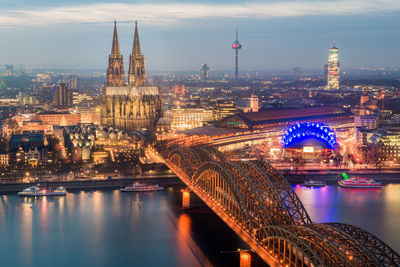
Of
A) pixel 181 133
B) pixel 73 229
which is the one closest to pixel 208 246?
pixel 73 229

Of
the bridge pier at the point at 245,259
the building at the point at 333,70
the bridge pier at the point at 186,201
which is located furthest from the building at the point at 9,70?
the bridge pier at the point at 245,259

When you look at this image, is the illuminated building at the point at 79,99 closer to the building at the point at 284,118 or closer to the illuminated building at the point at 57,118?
the illuminated building at the point at 57,118

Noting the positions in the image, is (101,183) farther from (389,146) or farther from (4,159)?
(389,146)

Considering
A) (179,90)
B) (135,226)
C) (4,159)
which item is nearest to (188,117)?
(4,159)

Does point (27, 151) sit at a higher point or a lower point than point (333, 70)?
lower

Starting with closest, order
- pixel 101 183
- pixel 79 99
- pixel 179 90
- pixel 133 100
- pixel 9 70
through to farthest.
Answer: pixel 101 183 → pixel 133 100 → pixel 79 99 → pixel 179 90 → pixel 9 70

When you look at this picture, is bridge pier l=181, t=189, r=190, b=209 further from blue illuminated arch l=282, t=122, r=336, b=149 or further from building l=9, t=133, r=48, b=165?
blue illuminated arch l=282, t=122, r=336, b=149

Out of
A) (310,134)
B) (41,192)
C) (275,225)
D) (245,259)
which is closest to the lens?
(275,225)
